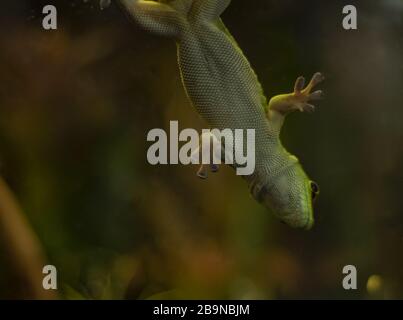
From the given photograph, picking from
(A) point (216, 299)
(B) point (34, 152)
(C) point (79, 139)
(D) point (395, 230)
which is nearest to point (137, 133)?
(C) point (79, 139)

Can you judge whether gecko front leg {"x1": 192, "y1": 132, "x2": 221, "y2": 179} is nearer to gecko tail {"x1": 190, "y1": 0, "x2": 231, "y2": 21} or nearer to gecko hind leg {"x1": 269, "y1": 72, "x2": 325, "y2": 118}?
gecko hind leg {"x1": 269, "y1": 72, "x2": 325, "y2": 118}

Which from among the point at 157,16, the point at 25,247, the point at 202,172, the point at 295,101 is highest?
the point at 157,16

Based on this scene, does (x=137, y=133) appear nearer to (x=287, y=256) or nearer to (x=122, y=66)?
(x=122, y=66)

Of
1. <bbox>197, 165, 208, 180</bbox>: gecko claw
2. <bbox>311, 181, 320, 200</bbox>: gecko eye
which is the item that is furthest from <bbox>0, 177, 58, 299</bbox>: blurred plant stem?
<bbox>311, 181, 320, 200</bbox>: gecko eye

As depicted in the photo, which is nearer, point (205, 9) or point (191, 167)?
point (205, 9)

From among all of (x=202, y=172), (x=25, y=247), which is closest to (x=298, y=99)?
(x=202, y=172)

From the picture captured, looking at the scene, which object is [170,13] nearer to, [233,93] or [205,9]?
[205,9]

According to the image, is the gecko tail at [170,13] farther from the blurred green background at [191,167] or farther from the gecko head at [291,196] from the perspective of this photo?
the gecko head at [291,196]
